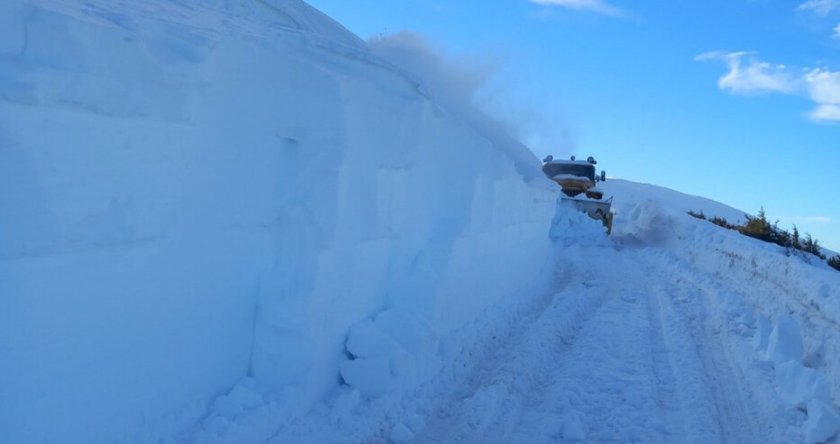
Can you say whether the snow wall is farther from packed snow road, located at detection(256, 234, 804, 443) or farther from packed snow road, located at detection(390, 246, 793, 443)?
packed snow road, located at detection(390, 246, 793, 443)

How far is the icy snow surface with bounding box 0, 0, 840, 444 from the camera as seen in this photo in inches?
103

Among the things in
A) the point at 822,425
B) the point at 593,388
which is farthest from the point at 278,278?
the point at 822,425

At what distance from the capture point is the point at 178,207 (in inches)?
128

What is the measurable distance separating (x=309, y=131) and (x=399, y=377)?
205 centimetres

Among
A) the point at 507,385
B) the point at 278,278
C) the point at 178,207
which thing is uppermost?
the point at 178,207

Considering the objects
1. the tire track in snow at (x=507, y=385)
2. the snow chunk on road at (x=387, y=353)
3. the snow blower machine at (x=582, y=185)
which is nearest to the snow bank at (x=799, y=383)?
the tire track in snow at (x=507, y=385)

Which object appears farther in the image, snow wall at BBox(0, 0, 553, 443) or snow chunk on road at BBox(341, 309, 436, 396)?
snow chunk on road at BBox(341, 309, 436, 396)

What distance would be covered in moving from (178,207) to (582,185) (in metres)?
23.3

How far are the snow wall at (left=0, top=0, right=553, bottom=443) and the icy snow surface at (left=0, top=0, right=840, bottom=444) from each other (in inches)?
0.5

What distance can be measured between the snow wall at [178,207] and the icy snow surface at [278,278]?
1cm

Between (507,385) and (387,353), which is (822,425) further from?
(387,353)

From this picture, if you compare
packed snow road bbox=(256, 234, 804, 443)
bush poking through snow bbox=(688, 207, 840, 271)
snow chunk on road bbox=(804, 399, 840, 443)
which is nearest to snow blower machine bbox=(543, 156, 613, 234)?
bush poking through snow bbox=(688, 207, 840, 271)

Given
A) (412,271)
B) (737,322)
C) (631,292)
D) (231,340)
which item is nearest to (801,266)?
(737,322)

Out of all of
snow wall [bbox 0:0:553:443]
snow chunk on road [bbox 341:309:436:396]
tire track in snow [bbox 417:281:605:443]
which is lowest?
tire track in snow [bbox 417:281:605:443]
